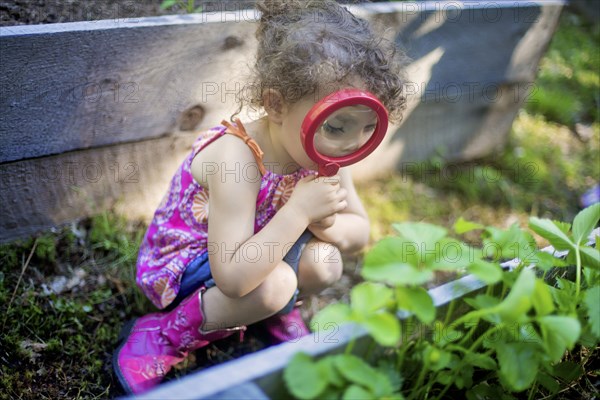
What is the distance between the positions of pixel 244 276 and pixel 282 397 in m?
0.53

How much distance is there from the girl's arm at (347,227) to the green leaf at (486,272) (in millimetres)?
754

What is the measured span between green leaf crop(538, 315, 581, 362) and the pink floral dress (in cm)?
→ 87

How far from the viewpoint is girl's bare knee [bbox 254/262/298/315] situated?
158cm

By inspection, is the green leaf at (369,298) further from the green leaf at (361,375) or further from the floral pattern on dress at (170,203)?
the floral pattern on dress at (170,203)

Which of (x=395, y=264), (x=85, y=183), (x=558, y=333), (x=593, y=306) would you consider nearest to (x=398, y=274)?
(x=395, y=264)

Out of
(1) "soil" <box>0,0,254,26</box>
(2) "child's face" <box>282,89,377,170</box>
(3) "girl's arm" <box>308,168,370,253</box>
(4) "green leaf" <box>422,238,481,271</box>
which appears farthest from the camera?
(1) "soil" <box>0,0,254,26</box>

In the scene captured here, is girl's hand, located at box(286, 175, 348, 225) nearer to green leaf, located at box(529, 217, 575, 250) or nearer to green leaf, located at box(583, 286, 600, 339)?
green leaf, located at box(529, 217, 575, 250)

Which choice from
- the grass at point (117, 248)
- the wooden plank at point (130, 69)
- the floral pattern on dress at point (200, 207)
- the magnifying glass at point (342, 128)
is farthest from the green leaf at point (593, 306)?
the wooden plank at point (130, 69)

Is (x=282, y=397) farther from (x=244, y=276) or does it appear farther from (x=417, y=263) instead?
(x=244, y=276)

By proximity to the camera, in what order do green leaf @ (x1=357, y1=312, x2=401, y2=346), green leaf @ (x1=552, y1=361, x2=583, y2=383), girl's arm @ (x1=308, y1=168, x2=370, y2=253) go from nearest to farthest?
Result: green leaf @ (x1=357, y1=312, x2=401, y2=346)
green leaf @ (x1=552, y1=361, x2=583, y2=383)
girl's arm @ (x1=308, y1=168, x2=370, y2=253)

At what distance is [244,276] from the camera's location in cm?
146

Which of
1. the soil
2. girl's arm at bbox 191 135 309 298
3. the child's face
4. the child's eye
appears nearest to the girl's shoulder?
girl's arm at bbox 191 135 309 298

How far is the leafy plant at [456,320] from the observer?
0.85 meters

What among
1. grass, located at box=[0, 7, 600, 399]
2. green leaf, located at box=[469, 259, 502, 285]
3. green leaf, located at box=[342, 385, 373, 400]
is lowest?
grass, located at box=[0, 7, 600, 399]
